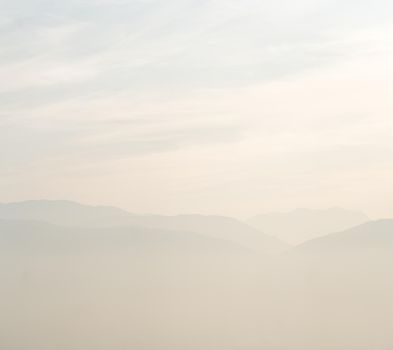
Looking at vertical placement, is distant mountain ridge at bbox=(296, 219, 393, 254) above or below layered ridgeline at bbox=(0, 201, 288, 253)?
below

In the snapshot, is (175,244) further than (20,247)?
No

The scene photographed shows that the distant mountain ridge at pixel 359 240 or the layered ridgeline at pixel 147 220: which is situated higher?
the layered ridgeline at pixel 147 220

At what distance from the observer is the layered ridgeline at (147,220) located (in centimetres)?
1535

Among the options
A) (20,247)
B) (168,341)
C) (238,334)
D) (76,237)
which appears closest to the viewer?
(168,341)

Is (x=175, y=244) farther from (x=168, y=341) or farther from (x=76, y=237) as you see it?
(x=76, y=237)

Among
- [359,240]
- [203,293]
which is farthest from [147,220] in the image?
[359,240]

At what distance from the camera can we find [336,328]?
15.6 m

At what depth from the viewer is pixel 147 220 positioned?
16094 millimetres

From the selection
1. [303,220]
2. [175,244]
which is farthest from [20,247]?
[303,220]

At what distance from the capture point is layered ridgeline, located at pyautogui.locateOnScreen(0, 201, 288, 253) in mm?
15353

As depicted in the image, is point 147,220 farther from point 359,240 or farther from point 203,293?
point 359,240

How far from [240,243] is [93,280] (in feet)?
12.0

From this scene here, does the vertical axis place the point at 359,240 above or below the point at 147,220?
below

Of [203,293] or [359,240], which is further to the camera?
[359,240]
